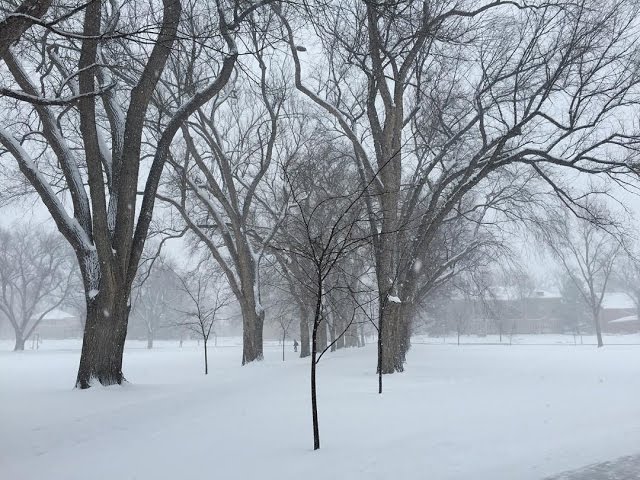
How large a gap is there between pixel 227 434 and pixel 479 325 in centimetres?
6173

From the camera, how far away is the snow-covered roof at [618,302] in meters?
64.2

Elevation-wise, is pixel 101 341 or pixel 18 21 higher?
pixel 18 21

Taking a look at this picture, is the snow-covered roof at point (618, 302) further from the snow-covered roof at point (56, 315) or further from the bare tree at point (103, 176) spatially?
the snow-covered roof at point (56, 315)

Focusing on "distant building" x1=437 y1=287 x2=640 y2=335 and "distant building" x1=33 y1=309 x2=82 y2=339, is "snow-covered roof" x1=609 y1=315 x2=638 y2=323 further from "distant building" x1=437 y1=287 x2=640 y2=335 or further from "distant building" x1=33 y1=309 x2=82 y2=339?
"distant building" x1=33 y1=309 x2=82 y2=339

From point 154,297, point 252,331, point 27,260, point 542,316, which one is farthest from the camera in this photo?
point 542,316

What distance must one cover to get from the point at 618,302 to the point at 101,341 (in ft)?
237

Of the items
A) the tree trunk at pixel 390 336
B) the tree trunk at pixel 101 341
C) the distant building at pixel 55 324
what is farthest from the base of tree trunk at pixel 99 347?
the distant building at pixel 55 324

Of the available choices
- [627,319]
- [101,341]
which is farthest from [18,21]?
[627,319]

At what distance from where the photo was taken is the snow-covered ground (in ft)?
14.4

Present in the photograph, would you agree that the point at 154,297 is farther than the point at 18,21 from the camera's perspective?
Yes

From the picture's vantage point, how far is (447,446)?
489 cm

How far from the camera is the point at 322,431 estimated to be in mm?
5609

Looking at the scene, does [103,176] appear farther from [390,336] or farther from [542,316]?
[542,316]

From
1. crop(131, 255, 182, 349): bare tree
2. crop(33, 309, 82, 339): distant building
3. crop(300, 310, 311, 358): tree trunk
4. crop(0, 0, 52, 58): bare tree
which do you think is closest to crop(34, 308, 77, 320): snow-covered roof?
crop(33, 309, 82, 339): distant building
